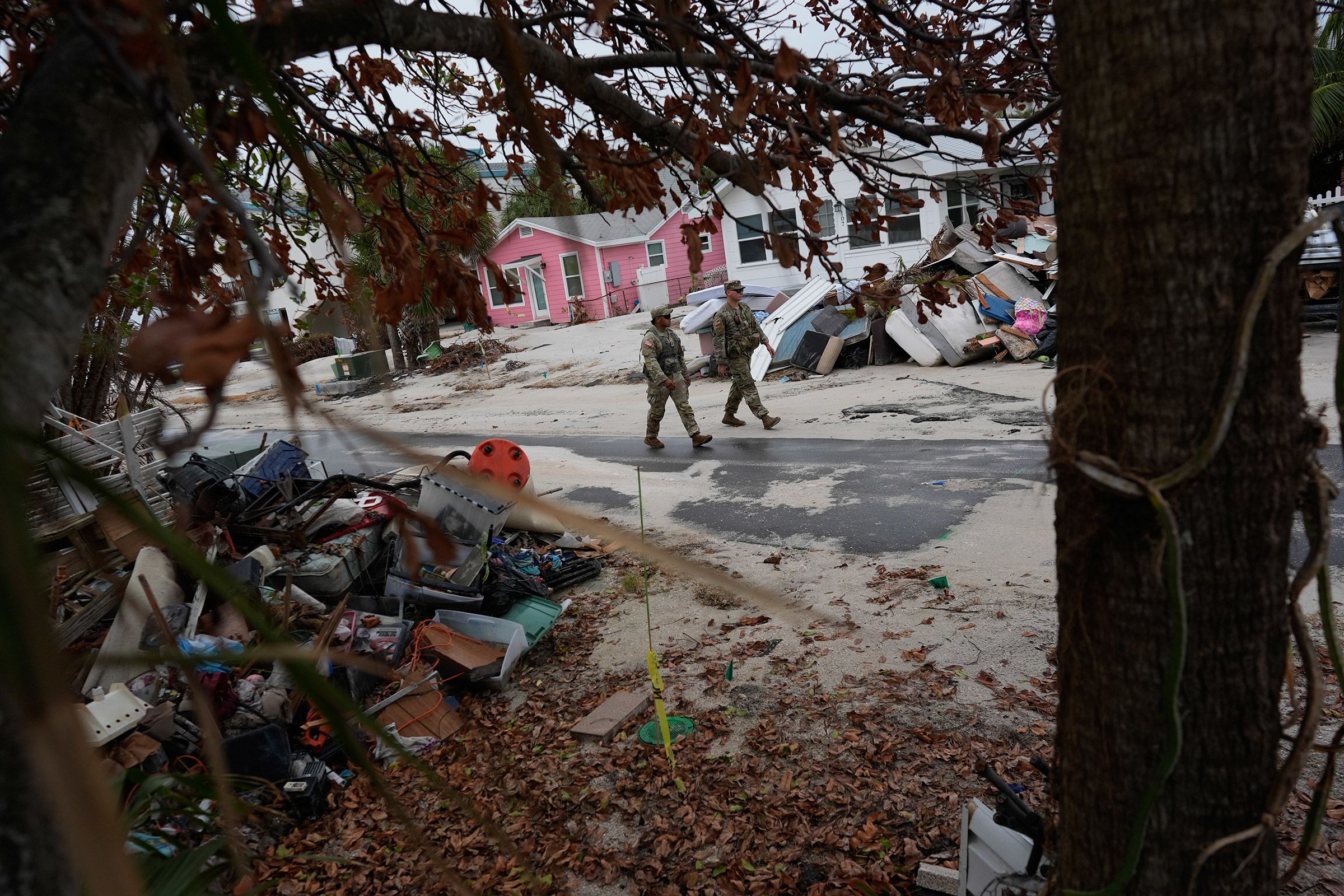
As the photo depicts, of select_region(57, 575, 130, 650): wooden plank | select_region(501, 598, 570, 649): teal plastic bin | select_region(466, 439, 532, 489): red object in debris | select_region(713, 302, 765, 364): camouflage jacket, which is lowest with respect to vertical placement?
select_region(501, 598, 570, 649): teal plastic bin

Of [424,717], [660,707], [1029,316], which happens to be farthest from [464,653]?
[1029,316]

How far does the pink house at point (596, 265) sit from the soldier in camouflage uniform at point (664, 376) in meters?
25.2

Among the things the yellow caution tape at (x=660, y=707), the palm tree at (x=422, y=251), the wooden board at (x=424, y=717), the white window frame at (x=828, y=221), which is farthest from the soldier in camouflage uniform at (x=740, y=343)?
the white window frame at (x=828, y=221)

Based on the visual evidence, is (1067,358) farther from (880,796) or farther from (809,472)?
(809,472)

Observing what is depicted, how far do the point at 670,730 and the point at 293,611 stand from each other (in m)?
3.18

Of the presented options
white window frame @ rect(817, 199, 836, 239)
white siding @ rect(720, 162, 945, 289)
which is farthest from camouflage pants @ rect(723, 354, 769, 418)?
white window frame @ rect(817, 199, 836, 239)

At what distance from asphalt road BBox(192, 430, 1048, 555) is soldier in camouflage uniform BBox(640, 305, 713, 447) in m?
Answer: 0.32

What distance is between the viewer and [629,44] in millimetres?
4234

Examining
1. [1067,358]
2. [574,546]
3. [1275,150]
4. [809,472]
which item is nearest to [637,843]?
[1067,358]

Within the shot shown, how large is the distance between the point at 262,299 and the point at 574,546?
7.67m

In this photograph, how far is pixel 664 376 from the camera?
40.1ft

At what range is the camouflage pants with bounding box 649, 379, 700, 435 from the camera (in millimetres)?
12156

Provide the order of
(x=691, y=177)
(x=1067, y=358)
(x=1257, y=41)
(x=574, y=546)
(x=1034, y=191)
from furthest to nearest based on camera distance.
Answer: (x=574, y=546)
(x=1034, y=191)
(x=691, y=177)
(x=1067, y=358)
(x=1257, y=41)

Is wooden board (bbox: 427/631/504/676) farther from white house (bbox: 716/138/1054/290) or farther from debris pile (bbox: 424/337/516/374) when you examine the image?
debris pile (bbox: 424/337/516/374)
